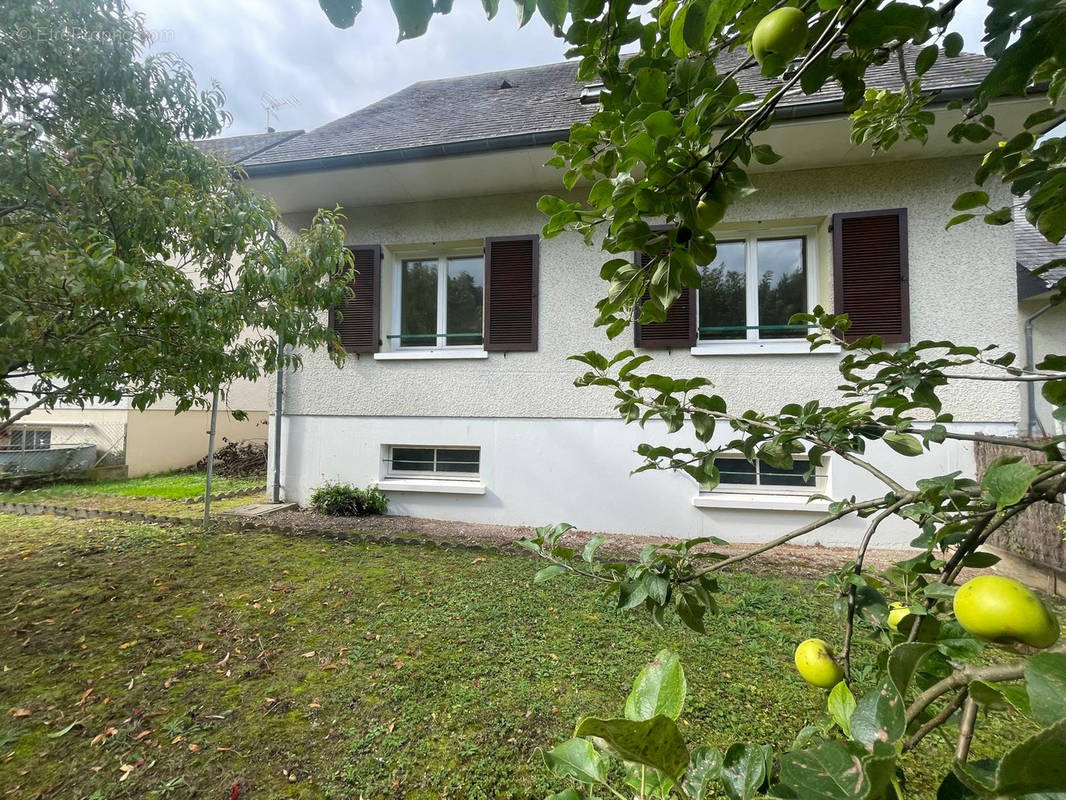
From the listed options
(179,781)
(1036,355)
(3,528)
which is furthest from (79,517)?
(1036,355)

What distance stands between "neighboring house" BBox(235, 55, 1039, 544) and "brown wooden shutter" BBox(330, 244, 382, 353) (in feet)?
0.08

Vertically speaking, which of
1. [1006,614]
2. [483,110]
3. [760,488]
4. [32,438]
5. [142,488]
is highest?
[483,110]

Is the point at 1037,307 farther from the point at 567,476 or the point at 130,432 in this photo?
the point at 130,432

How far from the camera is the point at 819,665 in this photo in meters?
0.81

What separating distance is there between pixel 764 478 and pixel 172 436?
10365mm

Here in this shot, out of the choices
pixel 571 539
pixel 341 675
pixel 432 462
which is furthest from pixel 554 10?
pixel 432 462

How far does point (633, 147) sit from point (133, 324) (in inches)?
135

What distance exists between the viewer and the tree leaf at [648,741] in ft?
1.26

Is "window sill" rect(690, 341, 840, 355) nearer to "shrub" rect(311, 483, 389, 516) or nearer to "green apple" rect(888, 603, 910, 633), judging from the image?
"shrub" rect(311, 483, 389, 516)

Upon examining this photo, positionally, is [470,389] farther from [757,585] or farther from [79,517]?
[79,517]

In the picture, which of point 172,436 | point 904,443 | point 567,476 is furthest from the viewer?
point 172,436

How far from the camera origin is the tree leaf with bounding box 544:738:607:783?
0.54 meters

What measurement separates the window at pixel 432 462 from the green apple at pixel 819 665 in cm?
463

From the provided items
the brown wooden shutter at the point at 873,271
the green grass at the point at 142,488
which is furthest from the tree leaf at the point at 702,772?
the green grass at the point at 142,488
